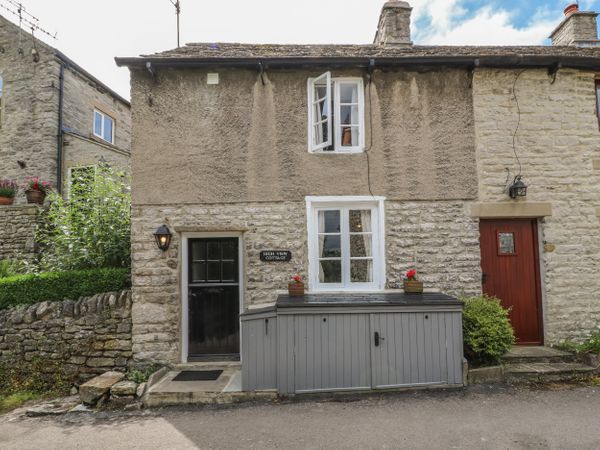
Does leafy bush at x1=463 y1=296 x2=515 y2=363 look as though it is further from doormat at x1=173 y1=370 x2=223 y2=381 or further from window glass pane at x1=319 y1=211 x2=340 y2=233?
doormat at x1=173 y1=370 x2=223 y2=381

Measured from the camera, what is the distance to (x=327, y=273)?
647 centimetres

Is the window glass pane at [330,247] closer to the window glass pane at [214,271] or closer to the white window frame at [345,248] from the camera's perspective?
the white window frame at [345,248]

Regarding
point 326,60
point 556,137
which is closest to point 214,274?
point 326,60

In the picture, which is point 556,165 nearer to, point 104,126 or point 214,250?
point 214,250

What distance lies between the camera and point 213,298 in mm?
6504

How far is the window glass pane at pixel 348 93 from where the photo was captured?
22.0ft

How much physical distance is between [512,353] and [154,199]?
6.99 m

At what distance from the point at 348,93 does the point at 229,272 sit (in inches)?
166

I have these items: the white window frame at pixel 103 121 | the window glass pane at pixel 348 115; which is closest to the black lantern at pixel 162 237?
the window glass pane at pixel 348 115

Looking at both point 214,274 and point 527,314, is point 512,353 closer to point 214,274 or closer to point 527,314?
point 527,314

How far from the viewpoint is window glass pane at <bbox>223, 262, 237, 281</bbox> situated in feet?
21.5

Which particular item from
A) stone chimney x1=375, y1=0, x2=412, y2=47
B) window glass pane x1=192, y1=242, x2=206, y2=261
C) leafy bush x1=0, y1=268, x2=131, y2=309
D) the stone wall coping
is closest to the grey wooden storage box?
window glass pane x1=192, y1=242, x2=206, y2=261

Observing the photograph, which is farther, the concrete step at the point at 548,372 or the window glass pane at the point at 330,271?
the window glass pane at the point at 330,271

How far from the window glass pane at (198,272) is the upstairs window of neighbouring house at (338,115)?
3.06 meters
